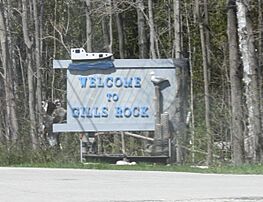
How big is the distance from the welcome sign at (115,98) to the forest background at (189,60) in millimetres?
1335

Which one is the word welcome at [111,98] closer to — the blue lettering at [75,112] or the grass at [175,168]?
the blue lettering at [75,112]

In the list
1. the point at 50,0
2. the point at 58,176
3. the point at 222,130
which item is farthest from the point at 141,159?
the point at 50,0

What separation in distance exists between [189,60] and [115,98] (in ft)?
29.8

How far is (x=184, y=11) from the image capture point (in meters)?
40.3

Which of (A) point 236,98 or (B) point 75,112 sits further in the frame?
(B) point 75,112

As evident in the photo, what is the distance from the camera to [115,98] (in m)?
25.9

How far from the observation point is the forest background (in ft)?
81.9

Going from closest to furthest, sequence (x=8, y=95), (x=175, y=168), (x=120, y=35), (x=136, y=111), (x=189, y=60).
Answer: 1. (x=175, y=168)
2. (x=136, y=111)
3. (x=189, y=60)
4. (x=8, y=95)
5. (x=120, y=35)

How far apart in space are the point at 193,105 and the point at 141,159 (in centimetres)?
439

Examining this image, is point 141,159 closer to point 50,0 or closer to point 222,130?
point 222,130

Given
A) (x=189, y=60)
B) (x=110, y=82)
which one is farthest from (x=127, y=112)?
(x=189, y=60)

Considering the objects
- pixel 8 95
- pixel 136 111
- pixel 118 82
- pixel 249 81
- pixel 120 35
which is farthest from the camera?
pixel 120 35

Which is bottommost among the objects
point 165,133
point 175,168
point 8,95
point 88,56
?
point 175,168

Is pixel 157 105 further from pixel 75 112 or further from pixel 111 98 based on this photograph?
pixel 75 112
